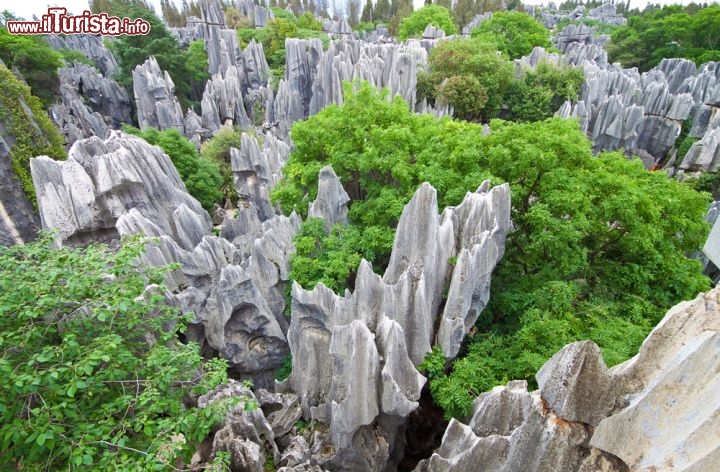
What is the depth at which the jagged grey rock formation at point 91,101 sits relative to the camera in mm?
30141

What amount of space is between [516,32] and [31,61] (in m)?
41.0

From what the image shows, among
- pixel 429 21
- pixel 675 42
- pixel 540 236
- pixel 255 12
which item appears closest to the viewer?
pixel 540 236

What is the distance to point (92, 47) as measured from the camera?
47250 mm

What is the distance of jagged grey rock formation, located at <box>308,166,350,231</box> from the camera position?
1051 centimetres

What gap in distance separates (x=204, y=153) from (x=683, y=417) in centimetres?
2614

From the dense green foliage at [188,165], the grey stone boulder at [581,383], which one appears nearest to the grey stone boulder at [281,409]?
the grey stone boulder at [581,383]

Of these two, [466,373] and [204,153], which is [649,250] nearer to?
[466,373]

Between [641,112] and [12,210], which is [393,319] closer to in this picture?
[12,210]

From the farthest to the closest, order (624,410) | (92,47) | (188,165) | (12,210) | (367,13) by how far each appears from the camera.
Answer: (367,13) → (92,47) → (188,165) → (12,210) → (624,410)

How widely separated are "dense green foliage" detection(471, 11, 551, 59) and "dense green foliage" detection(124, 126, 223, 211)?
99.3 ft

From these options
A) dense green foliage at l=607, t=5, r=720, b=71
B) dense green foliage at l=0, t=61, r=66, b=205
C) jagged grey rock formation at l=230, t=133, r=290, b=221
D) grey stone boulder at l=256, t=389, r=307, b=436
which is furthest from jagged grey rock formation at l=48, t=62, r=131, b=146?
dense green foliage at l=607, t=5, r=720, b=71

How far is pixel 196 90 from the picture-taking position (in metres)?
39.8

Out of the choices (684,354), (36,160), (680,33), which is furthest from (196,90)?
(680,33)

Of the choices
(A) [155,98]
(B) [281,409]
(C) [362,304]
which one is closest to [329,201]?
(C) [362,304]
